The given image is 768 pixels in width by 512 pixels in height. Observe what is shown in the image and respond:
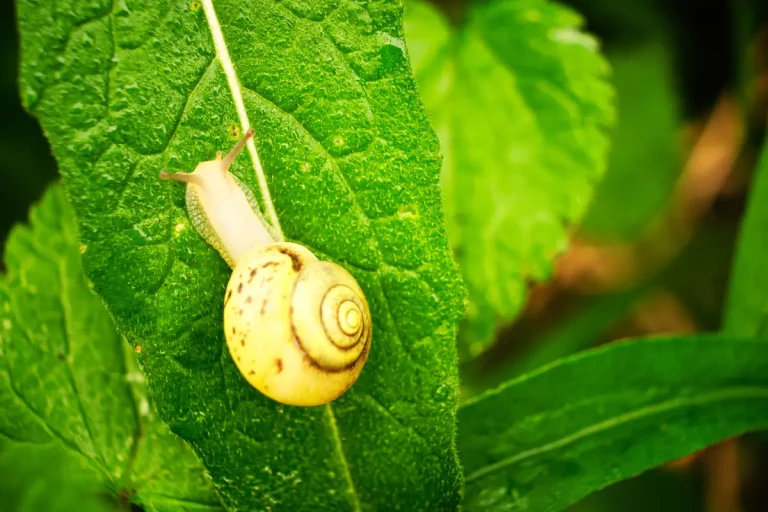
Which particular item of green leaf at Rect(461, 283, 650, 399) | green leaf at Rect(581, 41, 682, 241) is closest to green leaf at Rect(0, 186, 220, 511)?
green leaf at Rect(461, 283, 650, 399)

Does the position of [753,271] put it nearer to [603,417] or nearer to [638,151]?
[603,417]

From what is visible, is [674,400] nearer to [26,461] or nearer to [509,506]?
[509,506]

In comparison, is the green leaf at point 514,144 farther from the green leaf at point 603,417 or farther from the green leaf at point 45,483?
the green leaf at point 45,483

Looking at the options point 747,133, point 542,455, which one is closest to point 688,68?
point 747,133

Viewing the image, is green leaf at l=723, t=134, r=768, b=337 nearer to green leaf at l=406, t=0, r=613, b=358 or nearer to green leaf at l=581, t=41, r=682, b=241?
green leaf at l=406, t=0, r=613, b=358

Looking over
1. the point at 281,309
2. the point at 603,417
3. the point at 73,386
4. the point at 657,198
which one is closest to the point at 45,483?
the point at 73,386

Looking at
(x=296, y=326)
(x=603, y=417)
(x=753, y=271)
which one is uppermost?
(x=753, y=271)
